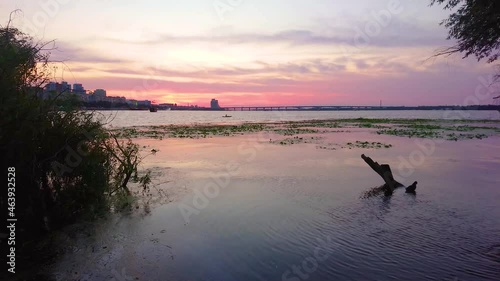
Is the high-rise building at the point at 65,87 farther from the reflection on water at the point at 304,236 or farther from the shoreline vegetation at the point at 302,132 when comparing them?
the shoreline vegetation at the point at 302,132

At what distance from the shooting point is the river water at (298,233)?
8.62m

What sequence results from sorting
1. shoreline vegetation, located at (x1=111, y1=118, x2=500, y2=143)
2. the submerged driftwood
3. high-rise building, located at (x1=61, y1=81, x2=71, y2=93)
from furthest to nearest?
shoreline vegetation, located at (x1=111, y1=118, x2=500, y2=143) → the submerged driftwood → high-rise building, located at (x1=61, y1=81, x2=71, y2=93)

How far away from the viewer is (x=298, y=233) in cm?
1122

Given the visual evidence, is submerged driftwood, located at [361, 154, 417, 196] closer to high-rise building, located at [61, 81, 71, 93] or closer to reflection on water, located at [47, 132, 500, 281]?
reflection on water, located at [47, 132, 500, 281]

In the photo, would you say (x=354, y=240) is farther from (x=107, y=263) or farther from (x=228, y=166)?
(x=228, y=166)

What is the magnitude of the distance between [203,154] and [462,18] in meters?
22.9

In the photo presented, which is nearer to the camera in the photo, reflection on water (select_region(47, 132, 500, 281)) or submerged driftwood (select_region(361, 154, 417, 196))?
reflection on water (select_region(47, 132, 500, 281))

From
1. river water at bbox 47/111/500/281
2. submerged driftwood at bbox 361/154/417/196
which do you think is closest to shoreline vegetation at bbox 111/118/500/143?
river water at bbox 47/111/500/281

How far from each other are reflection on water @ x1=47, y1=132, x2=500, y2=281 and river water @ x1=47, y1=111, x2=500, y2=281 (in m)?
0.03

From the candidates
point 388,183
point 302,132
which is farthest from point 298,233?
point 302,132

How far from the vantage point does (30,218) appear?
10320 millimetres

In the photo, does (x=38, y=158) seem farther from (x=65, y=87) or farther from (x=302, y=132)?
(x=302, y=132)

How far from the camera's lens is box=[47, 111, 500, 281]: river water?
340 inches

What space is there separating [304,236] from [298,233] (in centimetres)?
29
